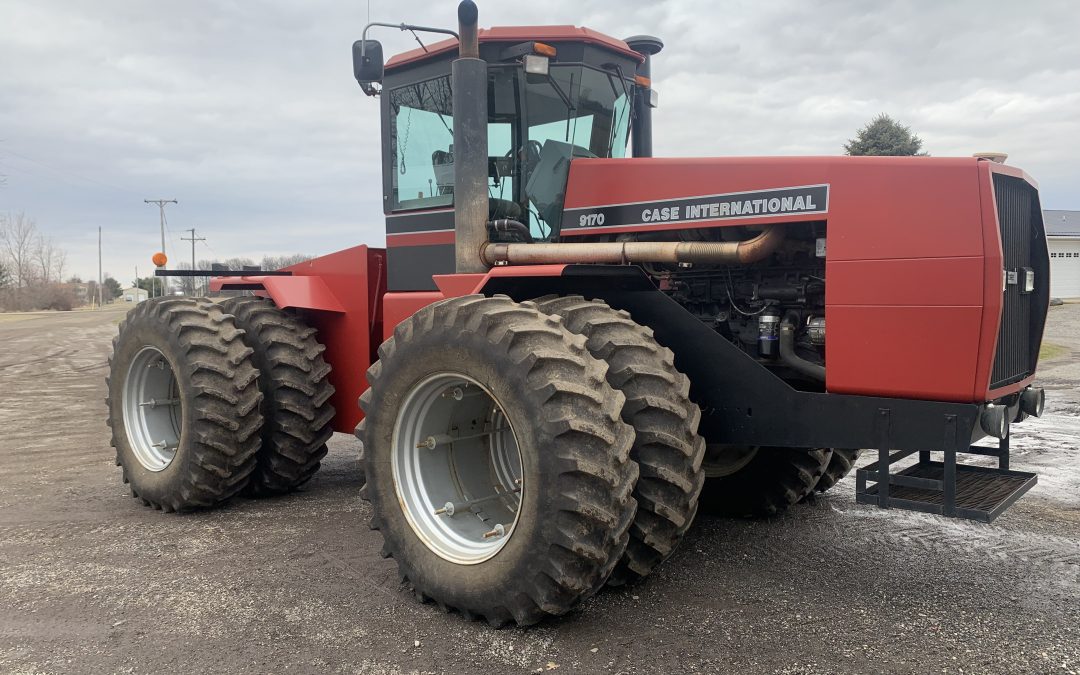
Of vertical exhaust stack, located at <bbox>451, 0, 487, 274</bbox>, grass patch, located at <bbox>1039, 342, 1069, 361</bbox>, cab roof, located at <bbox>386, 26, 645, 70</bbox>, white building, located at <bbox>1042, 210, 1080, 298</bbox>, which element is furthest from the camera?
white building, located at <bbox>1042, 210, 1080, 298</bbox>

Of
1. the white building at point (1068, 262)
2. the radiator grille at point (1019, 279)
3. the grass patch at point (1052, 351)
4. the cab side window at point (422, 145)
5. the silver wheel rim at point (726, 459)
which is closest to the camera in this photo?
the radiator grille at point (1019, 279)

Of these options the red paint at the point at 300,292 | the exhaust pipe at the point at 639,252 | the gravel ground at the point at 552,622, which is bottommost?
the gravel ground at the point at 552,622

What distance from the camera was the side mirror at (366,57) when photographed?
5.09 metres

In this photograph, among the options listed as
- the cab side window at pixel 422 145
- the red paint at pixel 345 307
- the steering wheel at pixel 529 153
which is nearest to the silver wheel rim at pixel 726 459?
the steering wheel at pixel 529 153

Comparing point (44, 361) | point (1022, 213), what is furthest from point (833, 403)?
point (44, 361)

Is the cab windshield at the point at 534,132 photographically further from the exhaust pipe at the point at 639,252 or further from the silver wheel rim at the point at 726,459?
the silver wheel rim at the point at 726,459

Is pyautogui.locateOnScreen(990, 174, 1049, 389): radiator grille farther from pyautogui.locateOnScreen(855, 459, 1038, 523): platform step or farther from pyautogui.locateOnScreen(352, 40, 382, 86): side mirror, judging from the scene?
pyautogui.locateOnScreen(352, 40, 382, 86): side mirror

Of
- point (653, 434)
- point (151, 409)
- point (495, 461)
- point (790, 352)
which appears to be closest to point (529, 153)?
point (495, 461)

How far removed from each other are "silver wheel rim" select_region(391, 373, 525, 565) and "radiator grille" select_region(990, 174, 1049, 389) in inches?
94.4

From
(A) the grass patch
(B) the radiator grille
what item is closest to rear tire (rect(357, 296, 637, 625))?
(B) the radiator grille

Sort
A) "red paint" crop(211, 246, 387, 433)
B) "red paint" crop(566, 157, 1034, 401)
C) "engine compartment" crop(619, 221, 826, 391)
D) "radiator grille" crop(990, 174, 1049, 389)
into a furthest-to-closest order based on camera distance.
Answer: "red paint" crop(211, 246, 387, 433) < "engine compartment" crop(619, 221, 826, 391) < "radiator grille" crop(990, 174, 1049, 389) < "red paint" crop(566, 157, 1034, 401)

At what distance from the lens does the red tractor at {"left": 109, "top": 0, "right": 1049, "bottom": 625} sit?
3574 millimetres

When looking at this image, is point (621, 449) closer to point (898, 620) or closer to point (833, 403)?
point (833, 403)

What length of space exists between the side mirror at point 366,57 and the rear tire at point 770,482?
3.51 metres
